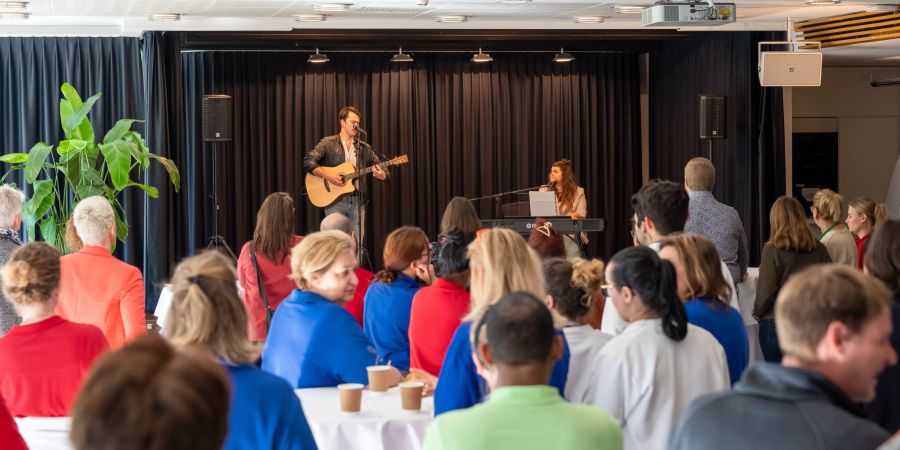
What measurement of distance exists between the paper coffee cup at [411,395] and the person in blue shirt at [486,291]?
388 millimetres

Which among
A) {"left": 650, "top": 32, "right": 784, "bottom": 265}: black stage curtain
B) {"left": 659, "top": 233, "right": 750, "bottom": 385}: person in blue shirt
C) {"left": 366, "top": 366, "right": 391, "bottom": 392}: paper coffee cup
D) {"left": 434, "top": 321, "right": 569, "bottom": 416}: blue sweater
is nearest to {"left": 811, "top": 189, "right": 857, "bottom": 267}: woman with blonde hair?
{"left": 659, "top": 233, "right": 750, "bottom": 385}: person in blue shirt

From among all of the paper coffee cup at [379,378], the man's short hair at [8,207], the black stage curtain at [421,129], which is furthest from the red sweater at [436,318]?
the black stage curtain at [421,129]

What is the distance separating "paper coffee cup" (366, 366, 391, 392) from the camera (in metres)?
3.89

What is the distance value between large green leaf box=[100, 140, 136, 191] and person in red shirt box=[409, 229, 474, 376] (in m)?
6.09

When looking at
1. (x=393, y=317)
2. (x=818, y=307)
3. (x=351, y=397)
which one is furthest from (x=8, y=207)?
(x=818, y=307)

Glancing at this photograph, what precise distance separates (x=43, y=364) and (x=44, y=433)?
0.66 feet

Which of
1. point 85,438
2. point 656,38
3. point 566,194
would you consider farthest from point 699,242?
point 656,38

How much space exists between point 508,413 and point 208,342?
2.37 feet

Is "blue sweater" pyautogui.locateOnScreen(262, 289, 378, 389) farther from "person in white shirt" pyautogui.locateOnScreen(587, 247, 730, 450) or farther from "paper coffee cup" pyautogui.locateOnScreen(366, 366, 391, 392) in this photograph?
"person in white shirt" pyautogui.locateOnScreen(587, 247, 730, 450)

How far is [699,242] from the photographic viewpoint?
12.6 ft

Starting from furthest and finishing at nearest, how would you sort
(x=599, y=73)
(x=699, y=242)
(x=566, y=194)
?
(x=599, y=73) < (x=566, y=194) < (x=699, y=242)

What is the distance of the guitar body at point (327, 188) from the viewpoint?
10.7 m

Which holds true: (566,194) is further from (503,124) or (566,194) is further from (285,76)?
(285,76)

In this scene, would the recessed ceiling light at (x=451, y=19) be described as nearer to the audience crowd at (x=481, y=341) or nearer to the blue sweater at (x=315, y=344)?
the audience crowd at (x=481, y=341)
